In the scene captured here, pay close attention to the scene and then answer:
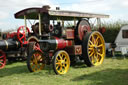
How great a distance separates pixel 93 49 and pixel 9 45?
422 centimetres

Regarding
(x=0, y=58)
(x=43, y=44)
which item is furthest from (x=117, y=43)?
(x=0, y=58)

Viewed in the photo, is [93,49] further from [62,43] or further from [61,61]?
[61,61]

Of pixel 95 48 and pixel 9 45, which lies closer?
pixel 95 48

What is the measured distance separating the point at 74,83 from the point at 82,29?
3114mm

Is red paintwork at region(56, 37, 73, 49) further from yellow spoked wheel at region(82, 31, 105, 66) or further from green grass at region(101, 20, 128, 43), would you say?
green grass at region(101, 20, 128, 43)

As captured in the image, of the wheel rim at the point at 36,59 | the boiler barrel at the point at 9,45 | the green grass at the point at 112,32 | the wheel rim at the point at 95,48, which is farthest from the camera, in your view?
the green grass at the point at 112,32

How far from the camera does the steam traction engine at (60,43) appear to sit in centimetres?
609

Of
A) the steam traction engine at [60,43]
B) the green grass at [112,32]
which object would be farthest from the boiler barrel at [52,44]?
the green grass at [112,32]

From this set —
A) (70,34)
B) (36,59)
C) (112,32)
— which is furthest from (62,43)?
(112,32)

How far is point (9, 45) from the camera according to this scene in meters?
9.22

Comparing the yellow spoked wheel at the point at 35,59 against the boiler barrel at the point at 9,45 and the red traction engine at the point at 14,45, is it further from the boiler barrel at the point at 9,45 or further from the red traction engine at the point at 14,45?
the boiler barrel at the point at 9,45

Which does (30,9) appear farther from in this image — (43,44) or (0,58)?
(0,58)

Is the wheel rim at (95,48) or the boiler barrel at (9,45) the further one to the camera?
the boiler barrel at (9,45)

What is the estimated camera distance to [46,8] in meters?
5.98
